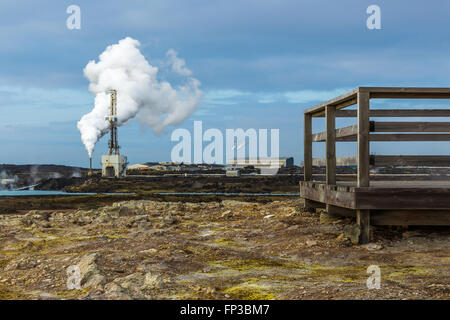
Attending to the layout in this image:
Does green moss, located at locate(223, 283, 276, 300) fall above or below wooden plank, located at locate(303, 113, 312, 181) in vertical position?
below

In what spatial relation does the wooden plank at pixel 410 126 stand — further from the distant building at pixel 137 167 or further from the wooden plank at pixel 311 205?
the distant building at pixel 137 167

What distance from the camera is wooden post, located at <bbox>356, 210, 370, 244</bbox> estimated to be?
340 inches

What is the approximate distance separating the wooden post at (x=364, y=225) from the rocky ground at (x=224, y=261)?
0.75ft

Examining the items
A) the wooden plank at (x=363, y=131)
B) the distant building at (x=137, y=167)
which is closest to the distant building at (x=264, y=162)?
the distant building at (x=137, y=167)

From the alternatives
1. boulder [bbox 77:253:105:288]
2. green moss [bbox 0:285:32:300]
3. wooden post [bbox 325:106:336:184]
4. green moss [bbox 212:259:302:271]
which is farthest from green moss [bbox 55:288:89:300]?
wooden post [bbox 325:106:336:184]

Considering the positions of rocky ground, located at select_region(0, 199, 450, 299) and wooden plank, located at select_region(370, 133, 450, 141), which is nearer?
rocky ground, located at select_region(0, 199, 450, 299)

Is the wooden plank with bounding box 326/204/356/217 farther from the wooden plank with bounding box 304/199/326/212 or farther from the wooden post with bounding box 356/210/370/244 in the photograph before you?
the wooden plank with bounding box 304/199/326/212

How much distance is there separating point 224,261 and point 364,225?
2.80m

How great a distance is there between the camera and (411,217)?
348 inches

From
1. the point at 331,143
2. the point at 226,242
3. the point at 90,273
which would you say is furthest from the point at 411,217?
the point at 90,273

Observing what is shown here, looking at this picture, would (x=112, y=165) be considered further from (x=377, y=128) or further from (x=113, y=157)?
(x=377, y=128)

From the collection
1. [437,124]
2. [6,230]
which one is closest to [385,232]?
[437,124]

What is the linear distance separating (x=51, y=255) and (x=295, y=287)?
4950 mm

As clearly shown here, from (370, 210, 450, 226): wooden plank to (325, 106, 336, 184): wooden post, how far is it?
5.39 feet
